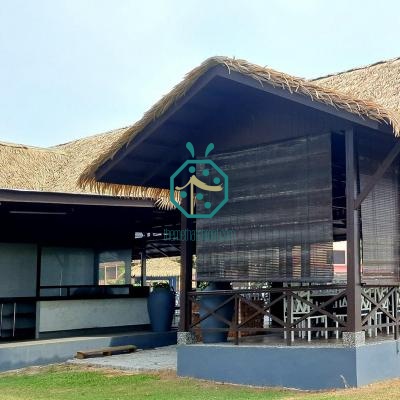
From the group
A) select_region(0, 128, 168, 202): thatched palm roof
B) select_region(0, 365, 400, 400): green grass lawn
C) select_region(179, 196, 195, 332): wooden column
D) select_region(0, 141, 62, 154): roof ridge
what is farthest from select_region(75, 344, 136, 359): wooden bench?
select_region(0, 141, 62, 154): roof ridge

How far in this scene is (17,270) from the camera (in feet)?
41.5

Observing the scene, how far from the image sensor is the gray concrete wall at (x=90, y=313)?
Answer: 12547 mm

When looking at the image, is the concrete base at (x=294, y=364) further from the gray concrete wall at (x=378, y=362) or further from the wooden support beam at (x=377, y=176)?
the wooden support beam at (x=377, y=176)

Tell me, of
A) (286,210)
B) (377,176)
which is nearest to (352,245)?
(377,176)

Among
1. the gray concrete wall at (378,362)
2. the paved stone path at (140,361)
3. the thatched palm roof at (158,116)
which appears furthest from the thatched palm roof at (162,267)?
the gray concrete wall at (378,362)

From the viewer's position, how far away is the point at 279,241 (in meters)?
8.58

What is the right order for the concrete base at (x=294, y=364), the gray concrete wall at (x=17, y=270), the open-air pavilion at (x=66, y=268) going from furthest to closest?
the gray concrete wall at (x=17, y=270) < the open-air pavilion at (x=66, y=268) < the concrete base at (x=294, y=364)

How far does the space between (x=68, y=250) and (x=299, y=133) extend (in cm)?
639

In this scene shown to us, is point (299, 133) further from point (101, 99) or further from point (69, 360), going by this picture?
point (101, 99)

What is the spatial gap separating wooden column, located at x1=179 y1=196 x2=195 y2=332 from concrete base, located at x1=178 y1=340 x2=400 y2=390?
1.37 ft

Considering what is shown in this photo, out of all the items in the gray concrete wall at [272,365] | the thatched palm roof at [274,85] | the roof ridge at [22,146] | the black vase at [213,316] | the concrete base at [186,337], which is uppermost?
the roof ridge at [22,146]

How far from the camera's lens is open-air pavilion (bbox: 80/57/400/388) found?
7.87 meters

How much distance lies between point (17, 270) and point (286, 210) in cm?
608

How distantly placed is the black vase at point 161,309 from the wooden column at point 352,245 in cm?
590
